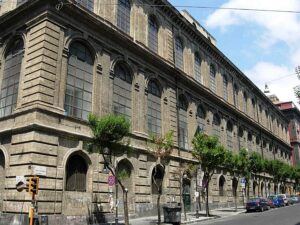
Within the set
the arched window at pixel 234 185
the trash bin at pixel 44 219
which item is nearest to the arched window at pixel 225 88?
the arched window at pixel 234 185

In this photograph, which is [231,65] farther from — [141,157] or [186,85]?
[141,157]

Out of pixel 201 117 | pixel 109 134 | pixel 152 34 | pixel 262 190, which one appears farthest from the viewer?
pixel 262 190

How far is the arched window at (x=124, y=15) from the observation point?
28.4m

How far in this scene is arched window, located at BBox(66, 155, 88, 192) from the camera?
21.3m

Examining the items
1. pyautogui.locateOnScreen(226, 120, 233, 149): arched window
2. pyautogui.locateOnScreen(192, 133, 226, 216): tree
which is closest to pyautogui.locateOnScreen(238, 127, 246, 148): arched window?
pyautogui.locateOnScreen(226, 120, 233, 149): arched window

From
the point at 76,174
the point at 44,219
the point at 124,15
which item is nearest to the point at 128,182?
the point at 76,174

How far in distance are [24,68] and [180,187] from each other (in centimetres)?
1639

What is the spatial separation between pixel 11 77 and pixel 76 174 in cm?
762

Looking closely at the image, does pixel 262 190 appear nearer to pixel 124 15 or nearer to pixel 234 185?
pixel 234 185

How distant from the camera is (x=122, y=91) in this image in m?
27.1

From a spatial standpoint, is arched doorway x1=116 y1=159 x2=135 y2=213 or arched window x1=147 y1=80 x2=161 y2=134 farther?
arched window x1=147 y1=80 x2=161 y2=134

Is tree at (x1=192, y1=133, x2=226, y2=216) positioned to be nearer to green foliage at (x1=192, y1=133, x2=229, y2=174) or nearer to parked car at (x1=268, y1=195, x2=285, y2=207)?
green foliage at (x1=192, y1=133, x2=229, y2=174)

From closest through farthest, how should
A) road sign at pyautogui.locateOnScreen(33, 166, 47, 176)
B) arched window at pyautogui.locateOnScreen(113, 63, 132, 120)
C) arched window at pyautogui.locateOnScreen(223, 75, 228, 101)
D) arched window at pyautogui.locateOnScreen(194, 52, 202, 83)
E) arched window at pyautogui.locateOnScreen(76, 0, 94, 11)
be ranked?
road sign at pyautogui.locateOnScreen(33, 166, 47, 176) → arched window at pyautogui.locateOnScreen(76, 0, 94, 11) → arched window at pyautogui.locateOnScreen(113, 63, 132, 120) → arched window at pyautogui.locateOnScreen(194, 52, 202, 83) → arched window at pyautogui.locateOnScreen(223, 75, 228, 101)

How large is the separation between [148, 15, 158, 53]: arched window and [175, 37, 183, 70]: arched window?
3.56m
